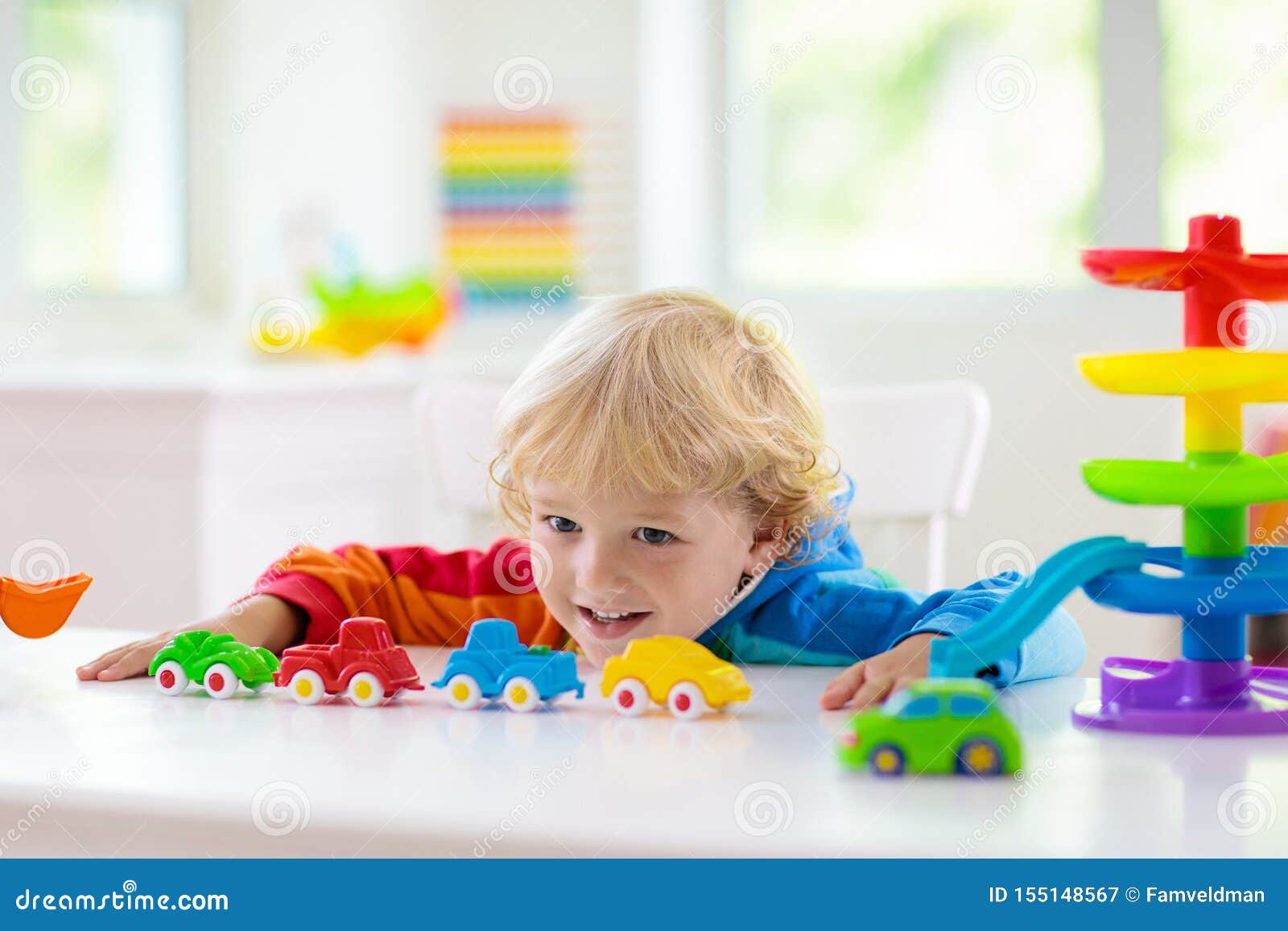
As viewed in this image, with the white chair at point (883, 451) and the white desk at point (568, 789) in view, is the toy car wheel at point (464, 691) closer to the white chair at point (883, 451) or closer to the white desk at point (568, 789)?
the white desk at point (568, 789)

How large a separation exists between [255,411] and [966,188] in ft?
5.56

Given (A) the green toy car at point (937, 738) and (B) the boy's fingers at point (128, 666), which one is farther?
(B) the boy's fingers at point (128, 666)

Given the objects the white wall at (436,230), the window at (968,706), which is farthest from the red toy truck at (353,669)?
the white wall at (436,230)

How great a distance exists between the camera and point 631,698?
870 millimetres

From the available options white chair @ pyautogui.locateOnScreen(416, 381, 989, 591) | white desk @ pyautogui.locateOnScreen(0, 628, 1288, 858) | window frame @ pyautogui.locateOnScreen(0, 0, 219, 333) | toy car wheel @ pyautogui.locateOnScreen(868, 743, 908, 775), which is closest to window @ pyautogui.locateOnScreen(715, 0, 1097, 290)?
window frame @ pyautogui.locateOnScreen(0, 0, 219, 333)

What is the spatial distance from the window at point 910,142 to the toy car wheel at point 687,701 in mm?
2591

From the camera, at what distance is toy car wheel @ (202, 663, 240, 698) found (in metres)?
0.92

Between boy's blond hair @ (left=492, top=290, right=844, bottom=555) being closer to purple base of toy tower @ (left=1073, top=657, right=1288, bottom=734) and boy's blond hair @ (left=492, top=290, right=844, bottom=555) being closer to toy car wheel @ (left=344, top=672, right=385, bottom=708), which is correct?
toy car wheel @ (left=344, top=672, right=385, bottom=708)

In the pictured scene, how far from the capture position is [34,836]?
26.9 inches

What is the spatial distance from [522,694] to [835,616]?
32 centimetres

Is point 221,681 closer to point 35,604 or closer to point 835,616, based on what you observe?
point 35,604

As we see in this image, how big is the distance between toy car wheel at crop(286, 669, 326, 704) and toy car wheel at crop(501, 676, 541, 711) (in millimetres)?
122

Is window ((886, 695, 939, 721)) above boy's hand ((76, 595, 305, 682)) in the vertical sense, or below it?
above

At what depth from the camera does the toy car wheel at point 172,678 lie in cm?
94
